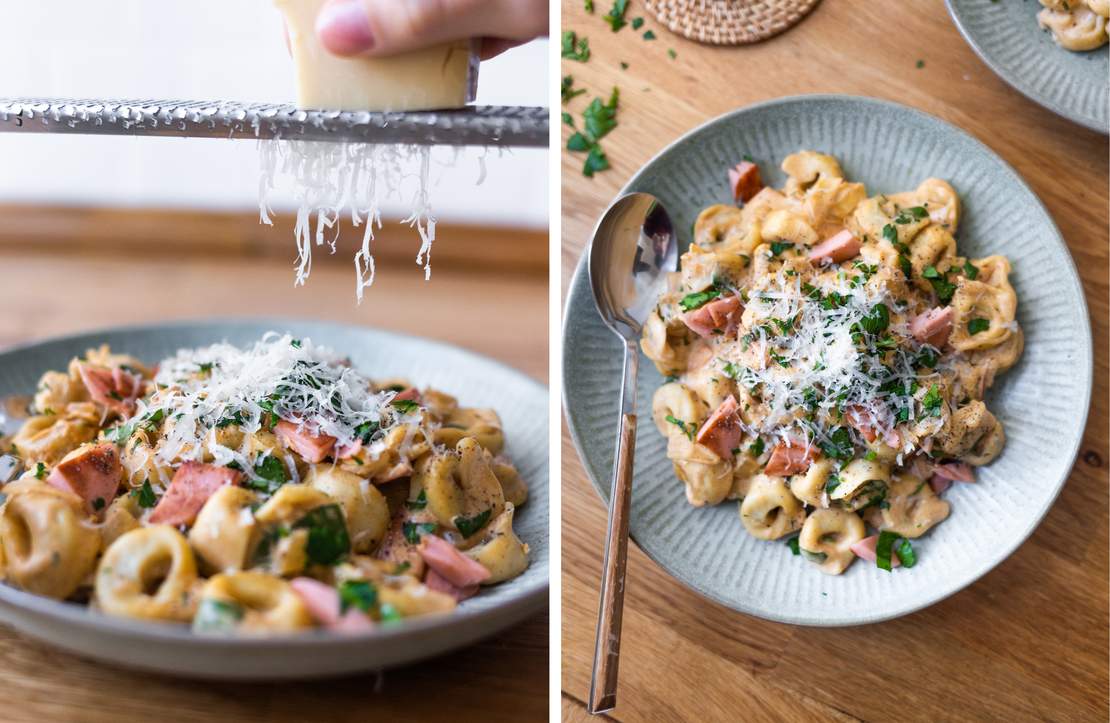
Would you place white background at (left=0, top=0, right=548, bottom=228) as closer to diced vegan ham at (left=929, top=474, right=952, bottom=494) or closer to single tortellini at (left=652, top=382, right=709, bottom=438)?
single tortellini at (left=652, top=382, right=709, bottom=438)

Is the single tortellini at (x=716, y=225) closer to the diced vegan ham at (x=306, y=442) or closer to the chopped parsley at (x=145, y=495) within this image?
the diced vegan ham at (x=306, y=442)

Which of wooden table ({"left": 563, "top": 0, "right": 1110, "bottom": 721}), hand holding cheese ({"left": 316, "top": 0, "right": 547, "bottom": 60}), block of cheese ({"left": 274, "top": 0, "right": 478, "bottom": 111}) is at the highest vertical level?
hand holding cheese ({"left": 316, "top": 0, "right": 547, "bottom": 60})

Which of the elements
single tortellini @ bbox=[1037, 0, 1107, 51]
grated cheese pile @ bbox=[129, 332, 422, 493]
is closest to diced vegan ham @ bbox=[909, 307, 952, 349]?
single tortellini @ bbox=[1037, 0, 1107, 51]

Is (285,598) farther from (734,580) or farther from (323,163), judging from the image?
(734,580)

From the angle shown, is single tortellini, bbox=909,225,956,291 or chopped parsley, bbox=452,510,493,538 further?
single tortellini, bbox=909,225,956,291

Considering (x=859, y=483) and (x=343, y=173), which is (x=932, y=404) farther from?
(x=343, y=173)

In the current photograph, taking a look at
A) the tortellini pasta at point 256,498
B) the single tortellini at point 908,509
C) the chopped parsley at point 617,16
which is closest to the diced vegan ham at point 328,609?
the tortellini pasta at point 256,498

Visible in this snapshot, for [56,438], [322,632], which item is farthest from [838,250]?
[56,438]
